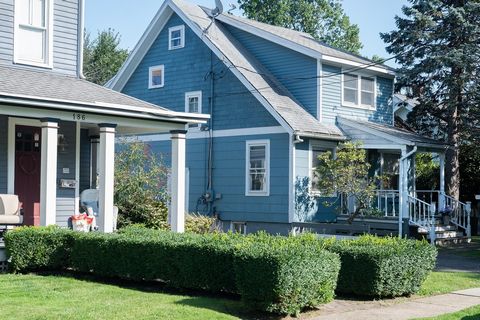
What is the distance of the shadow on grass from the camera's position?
8914 mm

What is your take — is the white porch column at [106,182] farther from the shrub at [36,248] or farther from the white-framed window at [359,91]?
the white-framed window at [359,91]

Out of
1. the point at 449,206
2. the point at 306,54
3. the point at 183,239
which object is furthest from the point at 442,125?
the point at 183,239

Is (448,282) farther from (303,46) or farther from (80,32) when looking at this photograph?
(303,46)

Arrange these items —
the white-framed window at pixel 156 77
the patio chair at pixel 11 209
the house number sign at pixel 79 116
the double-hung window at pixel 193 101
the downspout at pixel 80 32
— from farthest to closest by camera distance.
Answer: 1. the white-framed window at pixel 156 77
2. the double-hung window at pixel 193 101
3. the downspout at pixel 80 32
4. the house number sign at pixel 79 116
5. the patio chair at pixel 11 209

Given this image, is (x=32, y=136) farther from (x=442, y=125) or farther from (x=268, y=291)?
(x=442, y=125)

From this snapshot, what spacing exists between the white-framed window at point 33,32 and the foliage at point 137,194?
4.31m

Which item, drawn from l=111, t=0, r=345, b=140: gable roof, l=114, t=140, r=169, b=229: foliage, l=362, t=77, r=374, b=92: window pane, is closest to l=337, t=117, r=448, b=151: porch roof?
l=111, t=0, r=345, b=140: gable roof

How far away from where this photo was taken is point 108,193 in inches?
546

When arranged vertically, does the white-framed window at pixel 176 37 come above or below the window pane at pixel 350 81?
above

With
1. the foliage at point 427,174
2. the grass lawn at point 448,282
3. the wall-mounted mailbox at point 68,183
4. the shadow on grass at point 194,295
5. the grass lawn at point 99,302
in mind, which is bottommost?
the grass lawn at point 448,282

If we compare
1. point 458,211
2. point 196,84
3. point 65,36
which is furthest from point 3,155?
point 458,211

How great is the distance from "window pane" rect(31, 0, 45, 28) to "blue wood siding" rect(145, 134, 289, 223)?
8244mm

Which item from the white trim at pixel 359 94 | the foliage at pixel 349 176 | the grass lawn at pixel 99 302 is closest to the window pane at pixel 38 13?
the grass lawn at pixel 99 302

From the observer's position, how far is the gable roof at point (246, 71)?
2072 centimetres
